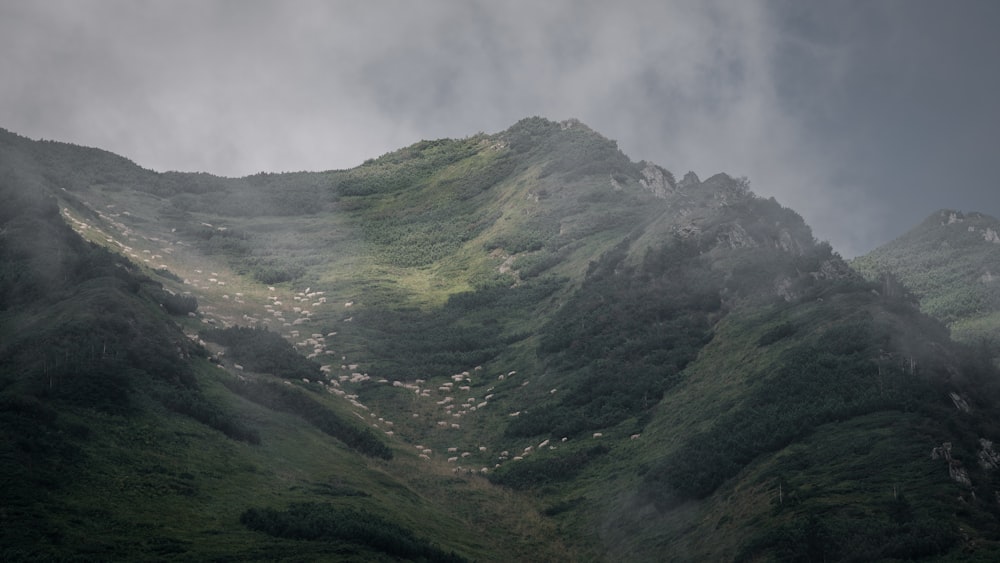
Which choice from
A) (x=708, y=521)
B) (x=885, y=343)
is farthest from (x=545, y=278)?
(x=708, y=521)

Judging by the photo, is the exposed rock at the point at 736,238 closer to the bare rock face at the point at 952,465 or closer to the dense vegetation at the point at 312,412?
the dense vegetation at the point at 312,412

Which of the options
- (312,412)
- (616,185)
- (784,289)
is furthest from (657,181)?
(312,412)

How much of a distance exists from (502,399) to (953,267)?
2621 inches

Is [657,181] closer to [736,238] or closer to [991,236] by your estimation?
[991,236]

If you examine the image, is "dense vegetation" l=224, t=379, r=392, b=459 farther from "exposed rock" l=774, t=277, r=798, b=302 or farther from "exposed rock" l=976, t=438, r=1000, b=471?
"exposed rock" l=976, t=438, r=1000, b=471

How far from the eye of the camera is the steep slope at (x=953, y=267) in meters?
85.1

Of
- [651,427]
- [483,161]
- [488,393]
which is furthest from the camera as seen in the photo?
[483,161]

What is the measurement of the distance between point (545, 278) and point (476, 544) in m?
53.3

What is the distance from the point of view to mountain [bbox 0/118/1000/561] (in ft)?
113

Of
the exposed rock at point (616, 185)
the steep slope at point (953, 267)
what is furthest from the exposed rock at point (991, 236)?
the exposed rock at point (616, 185)

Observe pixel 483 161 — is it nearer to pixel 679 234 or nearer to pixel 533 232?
pixel 533 232

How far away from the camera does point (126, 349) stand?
154 ft

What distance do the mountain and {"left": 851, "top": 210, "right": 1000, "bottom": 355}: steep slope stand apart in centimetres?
2325

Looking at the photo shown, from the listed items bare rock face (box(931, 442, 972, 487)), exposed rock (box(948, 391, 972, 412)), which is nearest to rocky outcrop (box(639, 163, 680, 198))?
exposed rock (box(948, 391, 972, 412))
